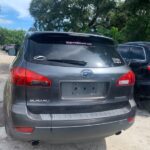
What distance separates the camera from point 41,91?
3115 millimetres

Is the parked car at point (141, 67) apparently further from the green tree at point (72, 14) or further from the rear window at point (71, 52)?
the green tree at point (72, 14)

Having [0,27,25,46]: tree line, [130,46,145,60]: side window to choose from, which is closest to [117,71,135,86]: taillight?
[130,46,145,60]: side window

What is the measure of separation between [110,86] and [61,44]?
2.67 ft

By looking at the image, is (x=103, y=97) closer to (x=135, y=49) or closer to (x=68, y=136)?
(x=68, y=136)

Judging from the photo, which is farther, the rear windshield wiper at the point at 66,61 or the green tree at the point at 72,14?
the green tree at the point at 72,14

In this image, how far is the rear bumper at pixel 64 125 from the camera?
3068mm

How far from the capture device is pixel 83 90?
329 centimetres

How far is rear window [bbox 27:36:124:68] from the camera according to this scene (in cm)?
326

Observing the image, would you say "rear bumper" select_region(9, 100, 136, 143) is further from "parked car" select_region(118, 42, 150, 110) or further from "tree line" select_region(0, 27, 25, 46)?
"tree line" select_region(0, 27, 25, 46)

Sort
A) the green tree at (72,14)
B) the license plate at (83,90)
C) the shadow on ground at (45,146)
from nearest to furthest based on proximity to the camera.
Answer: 1. the license plate at (83,90)
2. the shadow on ground at (45,146)
3. the green tree at (72,14)

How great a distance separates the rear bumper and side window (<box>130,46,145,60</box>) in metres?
2.90

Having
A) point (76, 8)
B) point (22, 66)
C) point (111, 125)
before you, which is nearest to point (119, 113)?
point (111, 125)

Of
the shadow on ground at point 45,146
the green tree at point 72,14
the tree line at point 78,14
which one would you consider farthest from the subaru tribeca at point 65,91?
the green tree at point 72,14

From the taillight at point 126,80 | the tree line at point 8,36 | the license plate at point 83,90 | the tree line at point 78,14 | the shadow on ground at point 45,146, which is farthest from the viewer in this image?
the tree line at point 8,36
